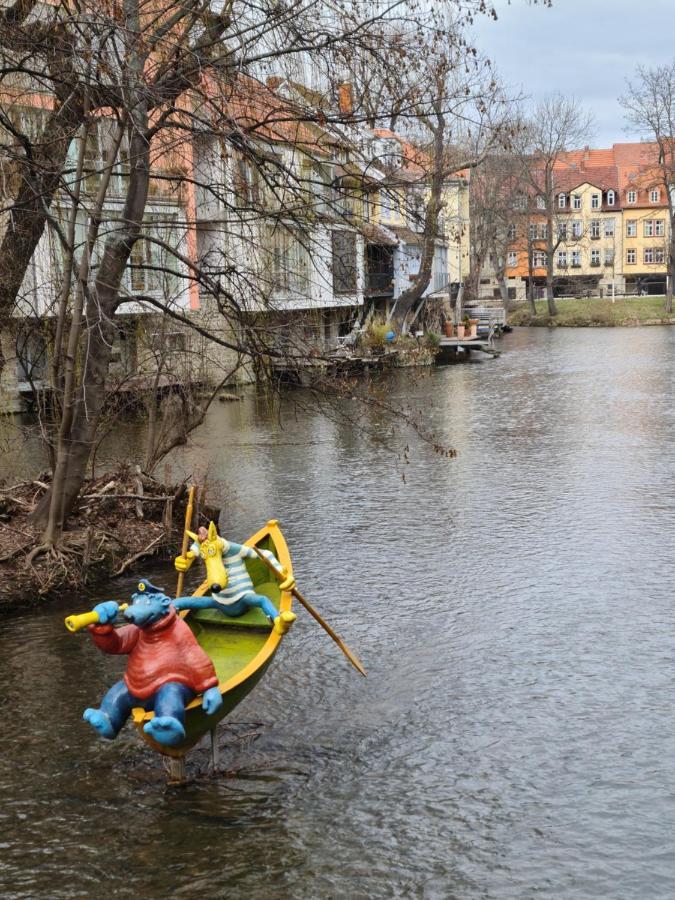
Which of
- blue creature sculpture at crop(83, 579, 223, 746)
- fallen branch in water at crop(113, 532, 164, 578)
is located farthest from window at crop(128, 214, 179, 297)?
blue creature sculpture at crop(83, 579, 223, 746)

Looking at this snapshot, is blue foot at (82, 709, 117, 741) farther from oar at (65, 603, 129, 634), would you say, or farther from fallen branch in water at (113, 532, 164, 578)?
fallen branch in water at (113, 532, 164, 578)

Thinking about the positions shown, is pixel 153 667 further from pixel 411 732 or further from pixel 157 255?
pixel 157 255

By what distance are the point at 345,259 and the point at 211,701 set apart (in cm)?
799

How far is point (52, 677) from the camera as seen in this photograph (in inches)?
403

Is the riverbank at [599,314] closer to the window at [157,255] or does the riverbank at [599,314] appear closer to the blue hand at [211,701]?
the window at [157,255]

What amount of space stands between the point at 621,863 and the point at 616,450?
14784 mm

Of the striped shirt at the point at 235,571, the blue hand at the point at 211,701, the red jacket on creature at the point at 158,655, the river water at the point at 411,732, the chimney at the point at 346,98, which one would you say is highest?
the chimney at the point at 346,98

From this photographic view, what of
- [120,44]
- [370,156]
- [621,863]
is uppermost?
[120,44]

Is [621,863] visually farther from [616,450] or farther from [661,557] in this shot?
[616,450]

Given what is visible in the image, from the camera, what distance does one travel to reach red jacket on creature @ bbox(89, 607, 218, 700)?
7.33 metres

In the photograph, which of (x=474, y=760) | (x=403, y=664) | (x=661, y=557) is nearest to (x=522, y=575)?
(x=661, y=557)

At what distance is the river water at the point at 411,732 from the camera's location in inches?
273

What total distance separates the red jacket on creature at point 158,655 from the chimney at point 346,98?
6734mm

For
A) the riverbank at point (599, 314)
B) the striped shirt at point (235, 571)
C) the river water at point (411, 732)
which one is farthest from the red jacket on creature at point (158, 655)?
the riverbank at point (599, 314)
